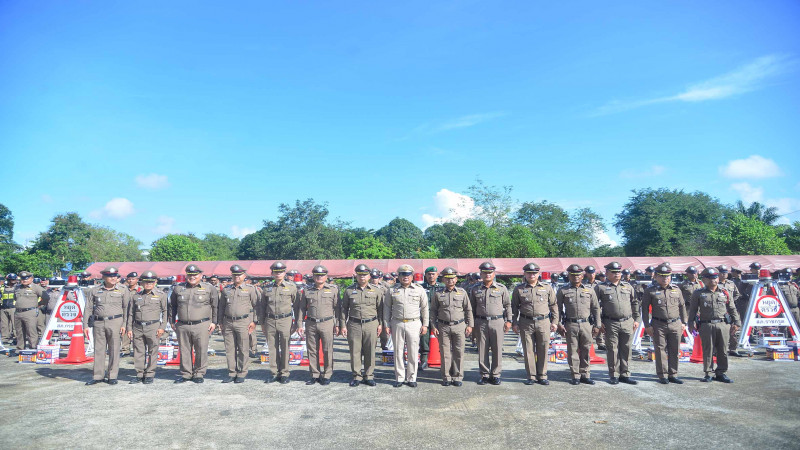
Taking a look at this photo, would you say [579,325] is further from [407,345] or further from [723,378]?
[407,345]

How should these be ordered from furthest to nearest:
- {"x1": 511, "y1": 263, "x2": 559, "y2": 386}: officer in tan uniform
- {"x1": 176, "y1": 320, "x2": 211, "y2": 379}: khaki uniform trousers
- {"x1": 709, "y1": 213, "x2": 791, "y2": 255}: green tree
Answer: {"x1": 709, "y1": 213, "x2": 791, "y2": 255}: green tree → {"x1": 176, "y1": 320, "x2": 211, "y2": 379}: khaki uniform trousers → {"x1": 511, "y1": 263, "x2": 559, "y2": 386}: officer in tan uniform

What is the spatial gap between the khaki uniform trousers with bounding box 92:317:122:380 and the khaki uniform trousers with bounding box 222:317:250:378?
2.11 metres

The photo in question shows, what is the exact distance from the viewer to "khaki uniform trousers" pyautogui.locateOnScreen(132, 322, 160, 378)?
8.82 meters

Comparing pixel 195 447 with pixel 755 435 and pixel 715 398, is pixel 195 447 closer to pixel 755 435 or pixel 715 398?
pixel 755 435

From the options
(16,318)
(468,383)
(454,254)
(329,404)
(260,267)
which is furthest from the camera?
(454,254)

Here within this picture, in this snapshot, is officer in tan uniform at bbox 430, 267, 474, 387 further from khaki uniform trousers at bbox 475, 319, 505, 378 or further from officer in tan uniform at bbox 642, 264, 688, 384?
officer in tan uniform at bbox 642, 264, 688, 384

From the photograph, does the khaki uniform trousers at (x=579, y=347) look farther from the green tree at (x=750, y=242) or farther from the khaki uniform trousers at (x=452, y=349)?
the green tree at (x=750, y=242)

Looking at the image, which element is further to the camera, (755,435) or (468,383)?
(468,383)

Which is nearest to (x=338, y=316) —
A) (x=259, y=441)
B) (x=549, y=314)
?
(x=259, y=441)

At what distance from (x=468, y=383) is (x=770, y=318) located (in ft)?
27.4

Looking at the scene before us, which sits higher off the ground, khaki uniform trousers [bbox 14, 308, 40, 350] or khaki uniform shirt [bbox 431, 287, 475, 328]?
khaki uniform shirt [bbox 431, 287, 475, 328]

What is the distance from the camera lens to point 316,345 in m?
8.76

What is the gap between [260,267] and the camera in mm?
26438

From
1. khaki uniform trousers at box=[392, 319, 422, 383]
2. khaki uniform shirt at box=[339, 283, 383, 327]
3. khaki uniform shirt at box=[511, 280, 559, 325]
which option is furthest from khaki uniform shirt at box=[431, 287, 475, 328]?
khaki uniform shirt at box=[339, 283, 383, 327]
